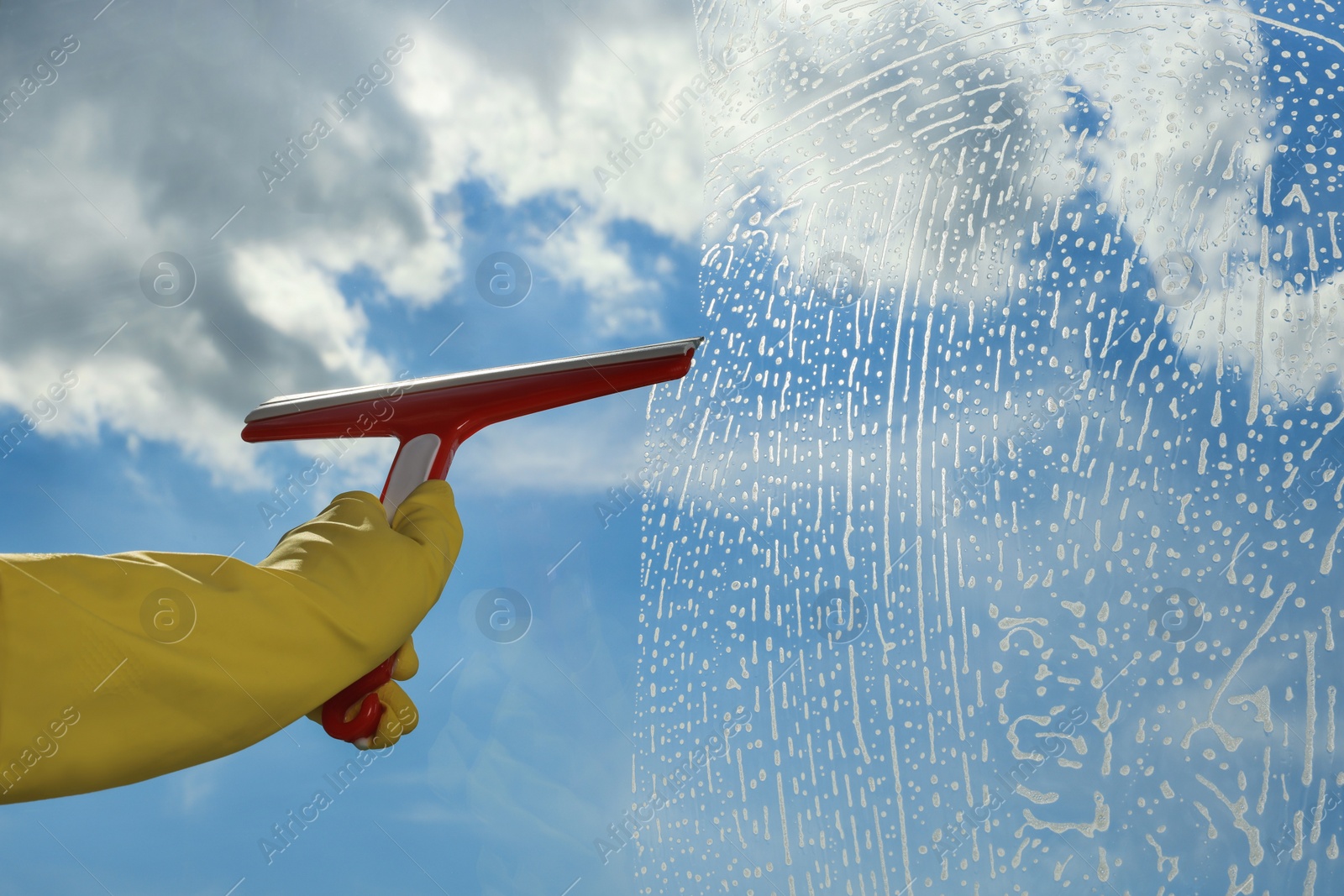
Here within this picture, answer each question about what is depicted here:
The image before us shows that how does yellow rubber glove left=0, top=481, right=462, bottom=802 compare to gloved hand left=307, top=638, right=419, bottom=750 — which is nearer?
yellow rubber glove left=0, top=481, right=462, bottom=802

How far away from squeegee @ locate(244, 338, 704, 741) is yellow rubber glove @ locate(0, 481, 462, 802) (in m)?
0.38

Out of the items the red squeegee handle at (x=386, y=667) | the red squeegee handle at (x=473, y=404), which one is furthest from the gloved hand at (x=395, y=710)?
the red squeegee handle at (x=473, y=404)

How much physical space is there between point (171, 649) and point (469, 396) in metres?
0.65

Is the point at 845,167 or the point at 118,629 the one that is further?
the point at 845,167

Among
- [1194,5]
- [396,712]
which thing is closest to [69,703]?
[396,712]

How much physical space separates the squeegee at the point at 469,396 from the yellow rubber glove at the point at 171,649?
0.38m

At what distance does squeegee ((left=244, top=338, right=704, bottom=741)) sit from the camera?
1.19 meters

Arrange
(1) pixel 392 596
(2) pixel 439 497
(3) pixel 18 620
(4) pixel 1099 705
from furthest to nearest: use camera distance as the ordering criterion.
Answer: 1. (4) pixel 1099 705
2. (2) pixel 439 497
3. (1) pixel 392 596
4. (3) pixel 18 620

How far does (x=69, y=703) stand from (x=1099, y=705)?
3590 mm

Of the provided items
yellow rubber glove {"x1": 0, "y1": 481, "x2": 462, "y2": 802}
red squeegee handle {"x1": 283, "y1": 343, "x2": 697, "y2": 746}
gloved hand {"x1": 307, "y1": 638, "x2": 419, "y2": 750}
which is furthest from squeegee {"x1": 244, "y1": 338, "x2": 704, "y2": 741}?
yellow rubber glove {"x1": 0, "y1": 481, "x2": 462, "y2": 802}

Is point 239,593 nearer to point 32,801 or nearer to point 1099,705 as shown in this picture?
point 32,801

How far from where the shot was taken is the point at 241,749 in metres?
0.73

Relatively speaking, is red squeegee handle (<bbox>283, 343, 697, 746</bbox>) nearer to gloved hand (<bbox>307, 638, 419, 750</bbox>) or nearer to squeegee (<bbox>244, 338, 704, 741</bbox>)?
squeegee (<bbox>244, 338, 704, 741</bbox>)

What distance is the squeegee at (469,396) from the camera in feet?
3.90
